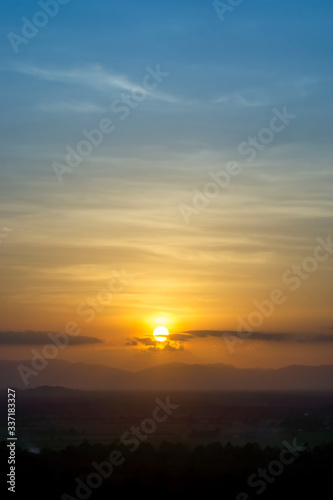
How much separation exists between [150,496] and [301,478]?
7.22 metres

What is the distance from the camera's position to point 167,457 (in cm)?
4112

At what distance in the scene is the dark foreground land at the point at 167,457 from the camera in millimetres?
38188

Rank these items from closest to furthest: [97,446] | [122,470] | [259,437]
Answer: [122,470], [97,446], [259,437]

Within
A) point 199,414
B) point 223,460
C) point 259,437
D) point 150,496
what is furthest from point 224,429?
point 150,496

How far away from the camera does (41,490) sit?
37.8m

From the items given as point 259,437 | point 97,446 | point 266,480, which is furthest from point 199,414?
point 266,480

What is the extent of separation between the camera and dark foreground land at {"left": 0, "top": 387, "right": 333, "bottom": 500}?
38.2 metres

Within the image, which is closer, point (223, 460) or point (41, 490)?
point (41, 490)

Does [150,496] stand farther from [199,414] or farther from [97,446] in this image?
[199,414]

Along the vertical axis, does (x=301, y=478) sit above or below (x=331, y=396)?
below

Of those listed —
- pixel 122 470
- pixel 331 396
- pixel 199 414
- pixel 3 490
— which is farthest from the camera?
Answer: pixel 331 396

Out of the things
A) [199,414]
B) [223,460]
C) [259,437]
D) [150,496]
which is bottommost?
[150,496]

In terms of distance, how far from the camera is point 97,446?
143ft

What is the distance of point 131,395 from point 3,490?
124 feet
